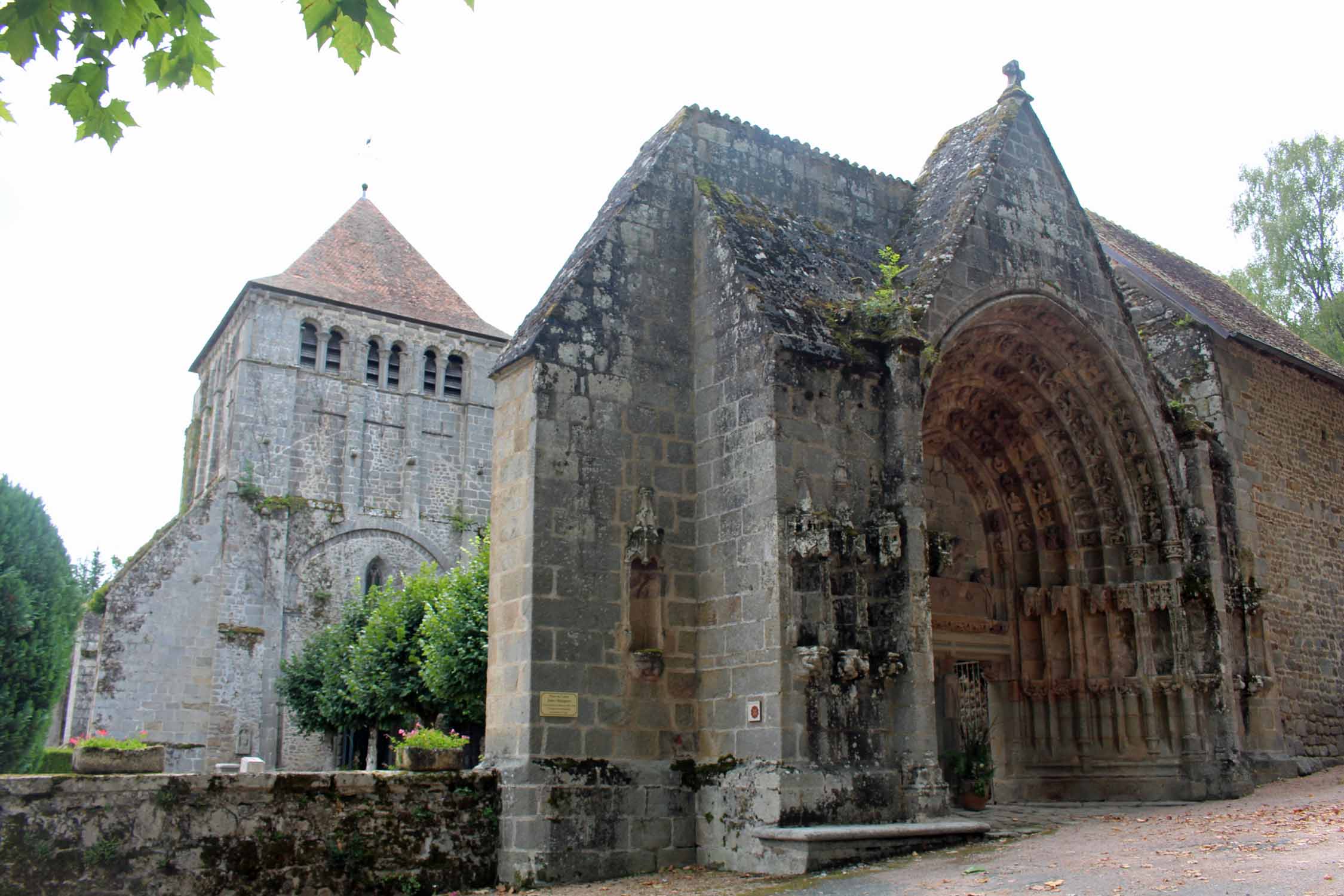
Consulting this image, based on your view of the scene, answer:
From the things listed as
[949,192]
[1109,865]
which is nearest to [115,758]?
[1109,865]

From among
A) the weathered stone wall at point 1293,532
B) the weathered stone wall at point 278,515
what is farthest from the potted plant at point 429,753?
the weathered stone wall at point 278,515

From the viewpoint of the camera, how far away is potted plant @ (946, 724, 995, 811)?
12.1 meters

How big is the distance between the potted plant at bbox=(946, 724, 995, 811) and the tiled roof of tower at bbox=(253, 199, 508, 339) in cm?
2228

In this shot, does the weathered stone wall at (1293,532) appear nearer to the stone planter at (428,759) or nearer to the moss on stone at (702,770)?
the moss on stone at (702,770)

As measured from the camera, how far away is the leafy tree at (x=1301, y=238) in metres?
24.9

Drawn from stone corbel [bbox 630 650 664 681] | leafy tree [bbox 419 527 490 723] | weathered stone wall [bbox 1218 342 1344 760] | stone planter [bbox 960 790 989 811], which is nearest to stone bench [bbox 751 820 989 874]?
stone corbel [bbox 630 650 664 681]

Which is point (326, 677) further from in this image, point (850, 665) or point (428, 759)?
point (850, 665)

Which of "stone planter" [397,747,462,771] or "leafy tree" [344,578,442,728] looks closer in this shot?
"stone planter" [397,747,462,771]

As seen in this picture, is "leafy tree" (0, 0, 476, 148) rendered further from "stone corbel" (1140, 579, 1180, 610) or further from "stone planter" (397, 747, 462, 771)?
"stone corbel" (1140, 579, 1180, 610)

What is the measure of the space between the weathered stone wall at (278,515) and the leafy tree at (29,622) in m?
11.3

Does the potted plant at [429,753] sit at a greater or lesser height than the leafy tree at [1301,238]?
lesser

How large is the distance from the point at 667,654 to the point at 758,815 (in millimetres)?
1594

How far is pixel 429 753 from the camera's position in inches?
352

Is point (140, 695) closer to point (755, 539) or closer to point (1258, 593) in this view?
point (755, 539)
